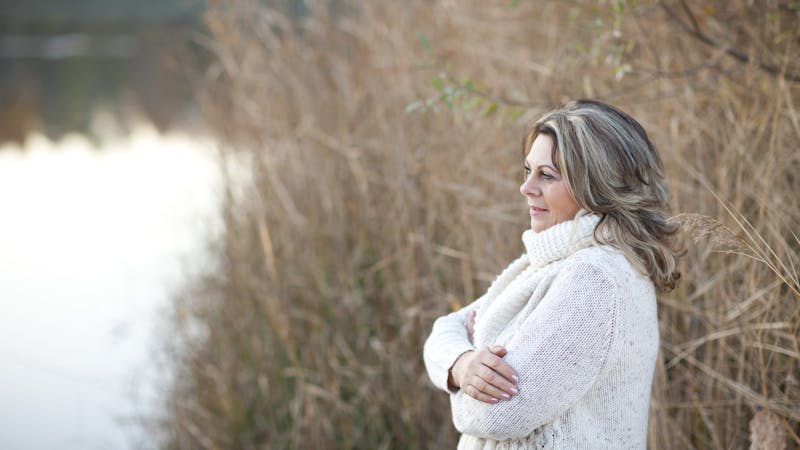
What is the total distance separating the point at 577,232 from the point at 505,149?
65.7 inches

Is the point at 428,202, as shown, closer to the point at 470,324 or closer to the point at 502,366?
the point at 470,324

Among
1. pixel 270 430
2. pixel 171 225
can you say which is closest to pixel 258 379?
pixel 270 430

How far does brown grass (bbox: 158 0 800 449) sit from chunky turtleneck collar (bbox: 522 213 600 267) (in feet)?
0.66

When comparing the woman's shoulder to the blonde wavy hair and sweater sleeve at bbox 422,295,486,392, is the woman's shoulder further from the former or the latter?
sweater sleeve at bbox 422,295,486,392

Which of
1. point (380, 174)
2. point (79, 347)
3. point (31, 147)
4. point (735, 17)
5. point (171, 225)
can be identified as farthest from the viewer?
point (31, 147)

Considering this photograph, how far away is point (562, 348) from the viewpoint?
1593mm

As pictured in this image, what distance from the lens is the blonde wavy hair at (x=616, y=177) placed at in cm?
162

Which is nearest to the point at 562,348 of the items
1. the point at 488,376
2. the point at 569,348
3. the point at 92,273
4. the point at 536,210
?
the point at 569,348

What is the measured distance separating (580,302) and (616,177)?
9.2 inches

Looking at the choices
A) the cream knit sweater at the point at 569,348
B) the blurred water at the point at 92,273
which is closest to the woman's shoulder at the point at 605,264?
the cream knit sweater at the point at 569,348

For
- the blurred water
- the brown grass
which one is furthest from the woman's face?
the blurred water

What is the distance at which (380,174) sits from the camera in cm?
381

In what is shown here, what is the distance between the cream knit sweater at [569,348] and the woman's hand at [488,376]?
2 cm

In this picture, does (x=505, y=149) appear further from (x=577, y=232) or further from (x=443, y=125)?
(x=577, y=232)
